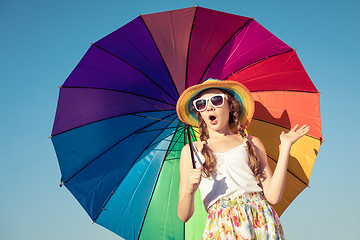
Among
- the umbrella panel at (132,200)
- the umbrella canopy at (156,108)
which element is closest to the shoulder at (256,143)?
the umbrella canopy at (156,108)

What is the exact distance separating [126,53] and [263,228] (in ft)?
8.49

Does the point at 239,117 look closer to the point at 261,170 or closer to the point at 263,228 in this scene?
the point at 261,170

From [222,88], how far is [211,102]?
14.7 inches

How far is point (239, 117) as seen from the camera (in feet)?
15.3

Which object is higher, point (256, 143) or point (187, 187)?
point (256, 143)

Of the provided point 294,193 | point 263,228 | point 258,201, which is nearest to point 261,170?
point 258,201

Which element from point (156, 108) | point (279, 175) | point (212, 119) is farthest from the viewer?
point (156, 108)

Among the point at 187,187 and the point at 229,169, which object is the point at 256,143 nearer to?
the point at 229,169

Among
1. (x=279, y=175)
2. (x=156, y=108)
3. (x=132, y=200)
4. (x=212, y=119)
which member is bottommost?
(x=132, y=200)

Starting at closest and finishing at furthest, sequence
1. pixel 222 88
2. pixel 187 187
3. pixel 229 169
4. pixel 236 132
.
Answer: pixel 187 187, pixel 229 169, pixel 222 88, pixel 236 132

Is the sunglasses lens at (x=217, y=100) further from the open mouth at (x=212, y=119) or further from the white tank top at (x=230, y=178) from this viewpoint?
the white tank top at (x=230, y=178)

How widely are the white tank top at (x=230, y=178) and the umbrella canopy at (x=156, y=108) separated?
3.31 ft

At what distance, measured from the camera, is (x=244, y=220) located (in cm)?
366

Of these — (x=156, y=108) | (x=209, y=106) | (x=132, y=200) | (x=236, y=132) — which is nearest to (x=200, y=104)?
(x=209, y=106)
